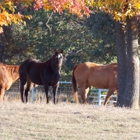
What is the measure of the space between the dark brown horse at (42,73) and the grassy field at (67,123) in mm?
5104

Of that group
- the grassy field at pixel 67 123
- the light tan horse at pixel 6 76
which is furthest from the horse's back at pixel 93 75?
the grassy field at pixel 67 123

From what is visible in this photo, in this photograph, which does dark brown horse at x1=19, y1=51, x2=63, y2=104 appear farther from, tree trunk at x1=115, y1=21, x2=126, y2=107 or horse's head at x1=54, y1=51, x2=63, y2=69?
tree trunk at x1=115, y1=21, x2=126, y2=107

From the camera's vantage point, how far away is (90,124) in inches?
440

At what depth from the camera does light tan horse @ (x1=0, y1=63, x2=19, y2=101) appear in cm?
1952

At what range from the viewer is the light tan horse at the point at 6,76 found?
1952 cm

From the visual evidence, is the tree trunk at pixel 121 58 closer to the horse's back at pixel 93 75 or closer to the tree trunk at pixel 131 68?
the tree trunk at pixel 131 68

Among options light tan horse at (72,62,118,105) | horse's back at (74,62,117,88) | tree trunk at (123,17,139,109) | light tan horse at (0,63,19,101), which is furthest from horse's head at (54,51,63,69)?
tree trunk at (123,17,139,109)

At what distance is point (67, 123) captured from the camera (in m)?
11.2

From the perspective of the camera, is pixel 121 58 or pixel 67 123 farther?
pixel 121 58

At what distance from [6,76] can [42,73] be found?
1.75 meters

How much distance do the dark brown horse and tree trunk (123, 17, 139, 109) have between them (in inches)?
132

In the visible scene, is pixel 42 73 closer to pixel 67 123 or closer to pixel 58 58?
pixel 58 58

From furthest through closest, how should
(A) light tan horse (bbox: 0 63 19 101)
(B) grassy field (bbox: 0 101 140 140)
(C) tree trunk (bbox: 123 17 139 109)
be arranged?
(A) light tan horse (bbox: 0 63 19 101)
(C) tree trunk (bbox: 123 17 139 109)
(B) grassy field (bbox: 0 101 140 140)

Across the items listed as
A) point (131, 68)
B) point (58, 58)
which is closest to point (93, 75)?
point (58, 58)
